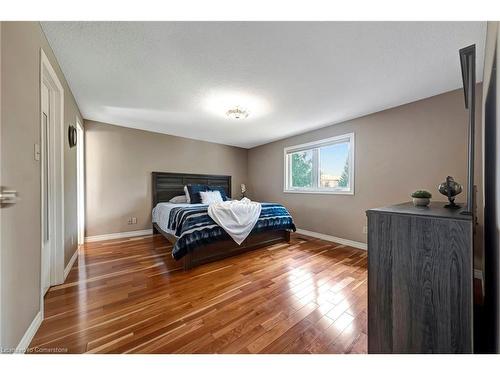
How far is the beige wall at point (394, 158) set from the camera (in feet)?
7.53

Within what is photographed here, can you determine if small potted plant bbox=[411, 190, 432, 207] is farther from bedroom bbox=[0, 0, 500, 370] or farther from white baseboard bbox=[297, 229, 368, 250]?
white baseboard bbox=[297, 229, 368, 250]

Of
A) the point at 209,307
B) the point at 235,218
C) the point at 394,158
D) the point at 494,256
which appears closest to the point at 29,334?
the point at 209,307

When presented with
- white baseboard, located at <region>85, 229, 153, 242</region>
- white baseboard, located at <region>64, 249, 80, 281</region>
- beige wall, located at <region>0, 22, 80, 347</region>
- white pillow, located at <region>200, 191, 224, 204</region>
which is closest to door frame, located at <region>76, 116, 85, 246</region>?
white baseboard, located at <region>85, 229, 153, 242</region>

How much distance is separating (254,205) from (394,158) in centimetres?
211

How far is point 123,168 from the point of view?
12.1ft

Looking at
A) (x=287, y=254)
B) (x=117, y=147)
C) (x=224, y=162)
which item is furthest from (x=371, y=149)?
(x=117, y=147)

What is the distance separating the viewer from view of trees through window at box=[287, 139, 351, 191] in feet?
11.2

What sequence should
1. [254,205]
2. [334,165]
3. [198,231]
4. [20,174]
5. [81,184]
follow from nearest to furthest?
[20,174] < [198,231] < [254,205] < [81,184] < [334,165]

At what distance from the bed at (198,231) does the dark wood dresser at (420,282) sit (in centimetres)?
185

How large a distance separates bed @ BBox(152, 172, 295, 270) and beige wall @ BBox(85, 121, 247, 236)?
21cm

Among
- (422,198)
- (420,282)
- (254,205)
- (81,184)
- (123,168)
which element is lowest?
(420,282)

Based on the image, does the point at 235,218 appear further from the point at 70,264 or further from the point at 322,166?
the point at 322,166

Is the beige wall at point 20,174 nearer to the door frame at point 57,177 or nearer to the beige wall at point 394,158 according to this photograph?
the door frame at point 57,177

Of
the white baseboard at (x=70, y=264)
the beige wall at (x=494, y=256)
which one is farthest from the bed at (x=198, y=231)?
the beige wall at (x=494, y=256)
